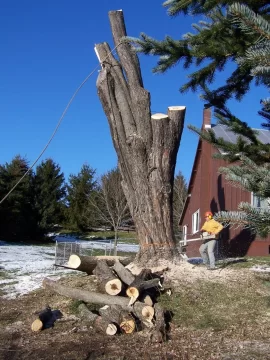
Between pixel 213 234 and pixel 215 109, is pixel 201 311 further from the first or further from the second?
pixel 215 109

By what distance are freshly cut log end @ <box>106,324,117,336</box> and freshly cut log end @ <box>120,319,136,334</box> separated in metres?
0.12

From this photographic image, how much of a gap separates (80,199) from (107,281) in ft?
98.7

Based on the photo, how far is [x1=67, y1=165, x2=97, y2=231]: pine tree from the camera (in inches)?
1471

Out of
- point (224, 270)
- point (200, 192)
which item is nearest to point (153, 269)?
point (224, 270)

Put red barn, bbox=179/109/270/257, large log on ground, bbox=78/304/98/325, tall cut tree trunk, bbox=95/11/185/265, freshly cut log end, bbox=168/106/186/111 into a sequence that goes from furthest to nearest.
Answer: red barn, bbox=179/109/270/257 → freshly cut log end, bbox=168/106/186/111 → tall cut tree trunk, bbox=95/11/185/265 → large log on ground, bbox=78/304/98/325

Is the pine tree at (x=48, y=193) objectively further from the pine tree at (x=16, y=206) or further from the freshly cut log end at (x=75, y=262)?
the freshly cut log end at (x=75, y=262)

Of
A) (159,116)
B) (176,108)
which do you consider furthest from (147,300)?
(176,108)

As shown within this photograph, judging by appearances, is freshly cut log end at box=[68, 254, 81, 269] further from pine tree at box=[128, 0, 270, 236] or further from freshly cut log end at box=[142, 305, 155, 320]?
pine tree at box=[128, 0, 270, 236]

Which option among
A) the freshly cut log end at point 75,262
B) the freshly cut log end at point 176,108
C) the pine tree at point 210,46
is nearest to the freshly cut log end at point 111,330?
the freshly cut log end at point 75,262

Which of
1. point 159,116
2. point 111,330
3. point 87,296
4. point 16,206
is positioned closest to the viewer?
point 111,330

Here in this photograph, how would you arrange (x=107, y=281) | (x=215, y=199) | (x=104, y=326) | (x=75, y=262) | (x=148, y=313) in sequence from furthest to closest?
1. (x=215, y=199)
2. (x=75, y=262)
3. (x=107, y=281)
4. (x=148, y=313)
5. (x=104, y=326)

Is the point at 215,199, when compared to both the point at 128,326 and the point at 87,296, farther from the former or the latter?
the point at 128,326

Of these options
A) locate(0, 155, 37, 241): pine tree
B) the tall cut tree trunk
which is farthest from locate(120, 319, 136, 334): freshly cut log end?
locate(0, 155, 37, 241): pine tree

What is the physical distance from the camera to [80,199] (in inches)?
1485
